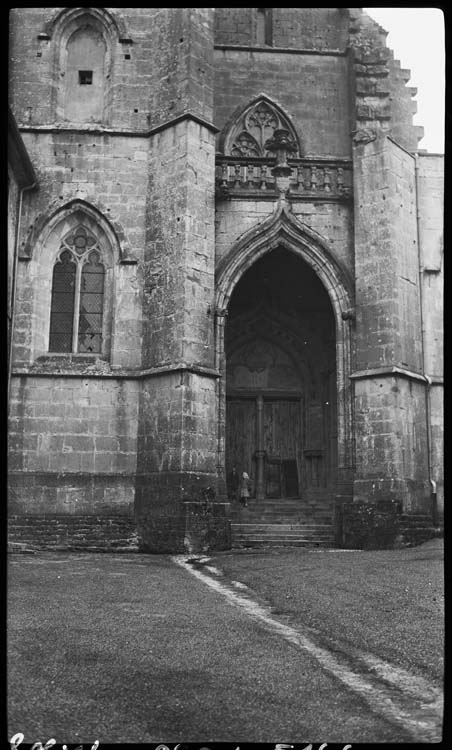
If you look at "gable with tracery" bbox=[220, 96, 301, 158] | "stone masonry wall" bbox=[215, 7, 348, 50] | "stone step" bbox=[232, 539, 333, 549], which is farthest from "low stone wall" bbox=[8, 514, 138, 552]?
"stone masonry wall" bbox=[215, 7, 348, 50]

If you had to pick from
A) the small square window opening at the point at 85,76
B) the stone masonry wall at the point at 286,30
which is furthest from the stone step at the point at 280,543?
the stone masonry wall at the point at 286,30

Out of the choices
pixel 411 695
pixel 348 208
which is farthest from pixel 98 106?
pixel 411 695

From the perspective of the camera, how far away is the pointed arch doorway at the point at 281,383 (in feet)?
64.5

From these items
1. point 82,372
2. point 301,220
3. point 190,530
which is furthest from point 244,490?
point 301,220

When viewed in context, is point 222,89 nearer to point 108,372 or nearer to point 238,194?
point 238,194

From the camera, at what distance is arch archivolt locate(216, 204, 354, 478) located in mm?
16406

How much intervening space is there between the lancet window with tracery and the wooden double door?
4.98 meters

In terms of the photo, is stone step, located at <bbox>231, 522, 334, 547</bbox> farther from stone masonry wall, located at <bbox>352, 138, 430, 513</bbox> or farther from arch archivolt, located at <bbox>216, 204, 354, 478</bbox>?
arch archivolt, located at <bbox>216, 204, 354, 478</bbox>

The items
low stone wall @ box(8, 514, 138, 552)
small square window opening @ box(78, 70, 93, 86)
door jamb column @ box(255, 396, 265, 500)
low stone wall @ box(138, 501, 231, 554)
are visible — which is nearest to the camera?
low stone wall @ box(138, 501, 231, 554)

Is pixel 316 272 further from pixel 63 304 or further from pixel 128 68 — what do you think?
pixel 128 68

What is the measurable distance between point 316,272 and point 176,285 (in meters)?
3.46

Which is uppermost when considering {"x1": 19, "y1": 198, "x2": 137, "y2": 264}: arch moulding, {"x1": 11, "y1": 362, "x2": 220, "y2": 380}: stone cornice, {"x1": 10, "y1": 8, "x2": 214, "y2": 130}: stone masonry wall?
{"x1": 10, "y1": 8, "x2": 214, "y2": 130}: stone masonry wall

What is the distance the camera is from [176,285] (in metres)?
15.5

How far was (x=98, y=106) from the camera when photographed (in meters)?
17.6
